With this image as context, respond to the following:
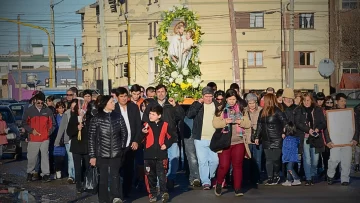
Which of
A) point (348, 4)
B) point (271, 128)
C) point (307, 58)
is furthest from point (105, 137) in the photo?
point (307, 58)

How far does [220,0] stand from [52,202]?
45.7m

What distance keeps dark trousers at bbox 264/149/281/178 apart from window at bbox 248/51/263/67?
4341 centimetres

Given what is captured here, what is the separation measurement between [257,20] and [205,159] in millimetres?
44097

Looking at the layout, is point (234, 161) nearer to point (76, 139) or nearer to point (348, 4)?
point (76, 139)

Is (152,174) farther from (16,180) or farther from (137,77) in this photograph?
(137,77)

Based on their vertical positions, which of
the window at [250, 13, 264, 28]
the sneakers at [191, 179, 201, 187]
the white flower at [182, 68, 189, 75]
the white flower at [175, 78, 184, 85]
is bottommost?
the sneakers at [191, 179, 201, 187]

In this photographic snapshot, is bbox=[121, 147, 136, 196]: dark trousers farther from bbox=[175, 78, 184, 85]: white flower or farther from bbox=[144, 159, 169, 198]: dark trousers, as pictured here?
bbox=[175, 78, 184, 85]: white flower

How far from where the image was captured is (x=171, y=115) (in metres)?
15.2

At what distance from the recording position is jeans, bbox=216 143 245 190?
14.1m

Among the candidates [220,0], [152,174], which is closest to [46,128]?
[152,174]

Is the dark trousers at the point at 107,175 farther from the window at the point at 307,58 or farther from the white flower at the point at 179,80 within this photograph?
the window at the point at 307,58

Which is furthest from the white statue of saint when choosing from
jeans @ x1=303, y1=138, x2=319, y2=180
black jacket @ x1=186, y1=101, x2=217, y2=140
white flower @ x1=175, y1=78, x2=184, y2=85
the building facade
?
the building facade

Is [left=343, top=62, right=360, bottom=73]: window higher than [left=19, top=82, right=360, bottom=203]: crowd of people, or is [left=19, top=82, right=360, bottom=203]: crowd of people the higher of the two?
[left=343, top=62, right=360, bottom=73]: window

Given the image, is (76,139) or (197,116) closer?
(76,139)
